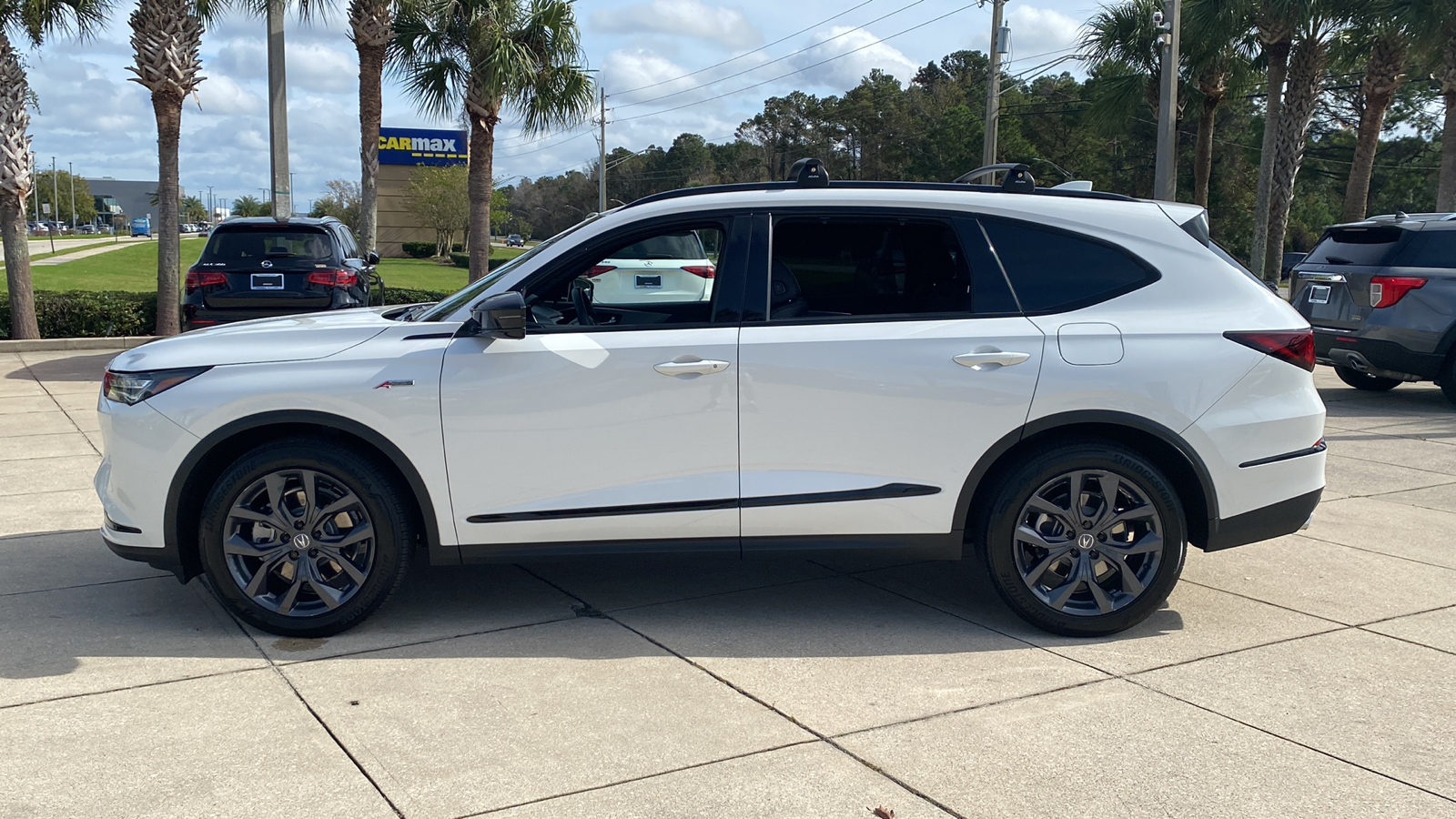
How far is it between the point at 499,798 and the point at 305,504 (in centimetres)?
177

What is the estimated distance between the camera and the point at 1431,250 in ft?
36.1

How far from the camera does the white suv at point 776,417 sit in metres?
4.56

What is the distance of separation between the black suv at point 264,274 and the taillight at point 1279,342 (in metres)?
9.00

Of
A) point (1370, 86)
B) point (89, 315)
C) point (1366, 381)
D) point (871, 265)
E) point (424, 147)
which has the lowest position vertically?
point (1366, 381)

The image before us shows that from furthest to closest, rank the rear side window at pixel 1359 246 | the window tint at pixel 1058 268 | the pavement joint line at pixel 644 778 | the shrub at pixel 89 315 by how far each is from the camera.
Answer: the shrub at pixel 89 315 < the rear side window at pixel 1359 246 < the window tint at pixel 1058 268 < the pavement joint line at pixel 644 778

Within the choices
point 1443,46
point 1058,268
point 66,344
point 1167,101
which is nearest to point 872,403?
point 1058,268

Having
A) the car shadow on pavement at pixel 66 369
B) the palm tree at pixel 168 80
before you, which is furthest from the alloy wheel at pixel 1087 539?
the palm tree at pixel 168 80

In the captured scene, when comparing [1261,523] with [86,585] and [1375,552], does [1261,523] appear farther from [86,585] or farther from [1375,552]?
[86,585]

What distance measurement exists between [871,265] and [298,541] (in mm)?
2553

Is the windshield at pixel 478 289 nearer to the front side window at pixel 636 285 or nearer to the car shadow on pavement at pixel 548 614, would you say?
the front side window at pixel 636 285

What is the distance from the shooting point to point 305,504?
4594 mm

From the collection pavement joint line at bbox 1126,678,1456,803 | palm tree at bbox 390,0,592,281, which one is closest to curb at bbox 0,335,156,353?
palm tree at bbox 390,0,592,281

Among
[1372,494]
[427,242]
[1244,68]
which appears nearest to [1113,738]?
[1372,494]

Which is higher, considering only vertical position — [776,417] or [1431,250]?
[1431,250]
